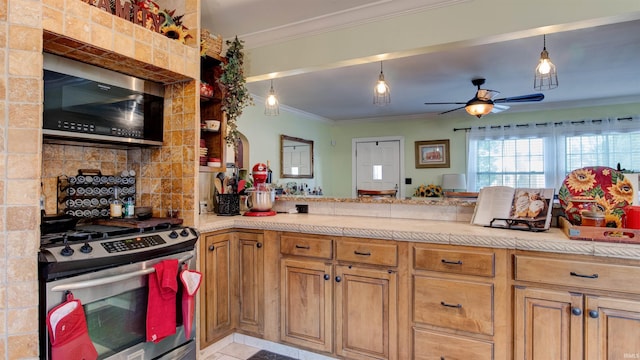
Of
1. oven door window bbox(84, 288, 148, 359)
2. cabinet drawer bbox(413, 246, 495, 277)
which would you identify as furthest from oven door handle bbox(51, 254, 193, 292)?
cabinet drawer bbox(413, 246, 495, 277)

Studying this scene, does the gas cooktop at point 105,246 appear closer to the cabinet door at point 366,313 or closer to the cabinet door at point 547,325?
the cabinet door at point 366,313

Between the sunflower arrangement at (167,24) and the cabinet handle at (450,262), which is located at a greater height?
the sunflower arrangement at (167,24)

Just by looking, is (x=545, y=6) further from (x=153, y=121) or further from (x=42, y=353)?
(x=42, y=353)

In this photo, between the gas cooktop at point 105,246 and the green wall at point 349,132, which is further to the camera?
the green wall at point 349,132

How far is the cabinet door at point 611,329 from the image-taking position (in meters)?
1.59

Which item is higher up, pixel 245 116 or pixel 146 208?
pixel 245 116

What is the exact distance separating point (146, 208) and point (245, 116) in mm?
2712

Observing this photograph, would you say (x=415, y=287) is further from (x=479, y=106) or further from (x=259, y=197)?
(x=479, y=106)

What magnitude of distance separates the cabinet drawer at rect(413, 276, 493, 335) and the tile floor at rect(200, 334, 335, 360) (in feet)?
2.39

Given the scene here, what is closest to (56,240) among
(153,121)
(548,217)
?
(153,121)

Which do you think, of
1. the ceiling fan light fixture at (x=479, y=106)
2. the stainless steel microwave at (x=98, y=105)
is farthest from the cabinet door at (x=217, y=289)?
the ceiling fan light fixture at (x=479, y=106)

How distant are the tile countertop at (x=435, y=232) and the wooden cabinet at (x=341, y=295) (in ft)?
0.22

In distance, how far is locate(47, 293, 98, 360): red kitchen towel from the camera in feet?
4.87

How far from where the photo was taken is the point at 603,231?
171cm
